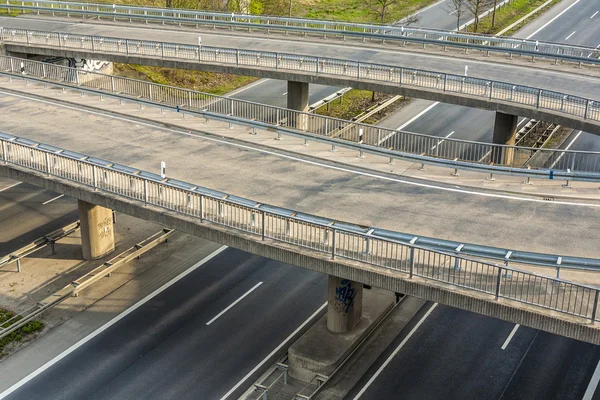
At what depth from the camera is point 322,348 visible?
2798 cm

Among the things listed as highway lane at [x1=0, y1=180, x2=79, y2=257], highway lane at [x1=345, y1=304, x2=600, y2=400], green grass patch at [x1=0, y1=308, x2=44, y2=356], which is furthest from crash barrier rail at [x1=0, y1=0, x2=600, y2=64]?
green grass patch at [x1=0, y1=308, x2=44, y2=356]

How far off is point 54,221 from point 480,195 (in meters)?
20.6

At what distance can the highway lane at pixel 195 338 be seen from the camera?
2784 centimetres

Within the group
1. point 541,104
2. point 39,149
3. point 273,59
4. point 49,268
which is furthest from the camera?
point 273,59

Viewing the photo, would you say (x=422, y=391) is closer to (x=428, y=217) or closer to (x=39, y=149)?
(x=428, y=217)

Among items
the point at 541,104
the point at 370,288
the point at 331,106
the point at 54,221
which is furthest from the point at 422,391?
the point at 331,106

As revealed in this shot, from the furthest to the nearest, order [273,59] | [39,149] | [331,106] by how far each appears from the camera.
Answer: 1. [331,106]
2. [273,59]
3. [39,149]

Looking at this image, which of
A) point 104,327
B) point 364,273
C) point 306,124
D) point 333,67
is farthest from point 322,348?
point 306,124

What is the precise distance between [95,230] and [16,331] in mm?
5889

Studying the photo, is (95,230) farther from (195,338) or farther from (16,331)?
(195,338)

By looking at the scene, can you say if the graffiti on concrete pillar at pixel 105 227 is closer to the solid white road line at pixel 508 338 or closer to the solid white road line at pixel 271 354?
the solid white road line at pixel 271 354

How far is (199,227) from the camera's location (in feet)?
84.6

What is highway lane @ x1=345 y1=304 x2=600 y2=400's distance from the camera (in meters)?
27.4

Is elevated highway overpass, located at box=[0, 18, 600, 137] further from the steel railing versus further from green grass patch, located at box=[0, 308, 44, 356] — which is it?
green grass patch, located at box=[0, 308, 44, 356]
